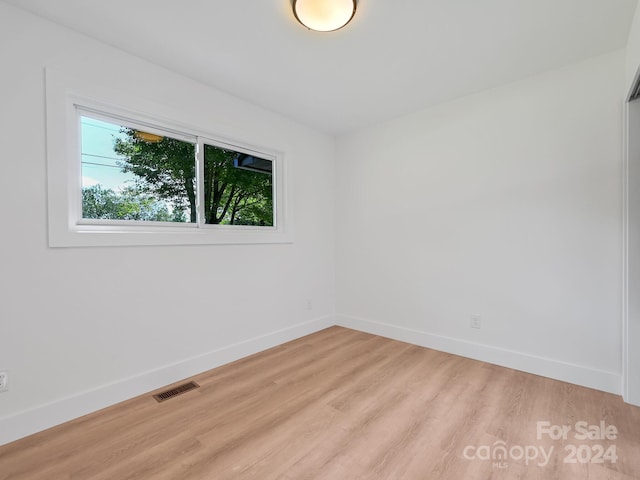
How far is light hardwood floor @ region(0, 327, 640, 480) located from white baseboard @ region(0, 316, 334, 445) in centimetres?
6

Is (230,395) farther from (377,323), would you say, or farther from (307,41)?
(307,41)

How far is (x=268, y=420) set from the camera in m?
1.90

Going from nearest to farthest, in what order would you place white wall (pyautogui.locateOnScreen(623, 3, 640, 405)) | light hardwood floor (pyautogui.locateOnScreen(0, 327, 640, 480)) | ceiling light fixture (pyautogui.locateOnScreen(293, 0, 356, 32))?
1. light hardwood floor (pyautogui.locateOnScreen(0, 327, 640, 480))
2. ceiling light fixture (pyautogui.locateOnScreen(293, 0, 356, 32))
3. white wall (pyautogui.locateOnScreen(623, 3, 640, 405))

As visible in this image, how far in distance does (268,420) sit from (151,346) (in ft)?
3.50

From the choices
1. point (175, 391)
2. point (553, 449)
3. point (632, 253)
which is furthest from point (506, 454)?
point (175, 391)

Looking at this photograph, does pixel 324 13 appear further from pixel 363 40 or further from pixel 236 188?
pixel 236 188

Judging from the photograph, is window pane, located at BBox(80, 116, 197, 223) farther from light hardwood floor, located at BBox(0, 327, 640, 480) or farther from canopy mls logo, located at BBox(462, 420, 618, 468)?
canopy mls logo, located at BBox(462, 420, 618, 468)

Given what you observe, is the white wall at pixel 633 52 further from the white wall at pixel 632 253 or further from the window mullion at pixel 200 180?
the window mullion at pixel 200 180

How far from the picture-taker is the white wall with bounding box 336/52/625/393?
7.27ft

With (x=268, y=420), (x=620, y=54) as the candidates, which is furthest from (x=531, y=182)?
(x=268, y=420)

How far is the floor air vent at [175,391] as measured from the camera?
2158mm

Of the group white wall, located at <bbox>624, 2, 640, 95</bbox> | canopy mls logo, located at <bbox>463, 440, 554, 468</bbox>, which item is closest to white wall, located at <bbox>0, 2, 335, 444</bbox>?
A: canopy mls logo, located at <bbox>463, 440, 554, 468</bbox>

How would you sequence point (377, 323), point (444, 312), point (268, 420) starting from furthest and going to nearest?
point (377, 323) → point (444, 312) → point (268, 420)

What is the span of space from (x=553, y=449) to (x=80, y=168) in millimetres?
3320
